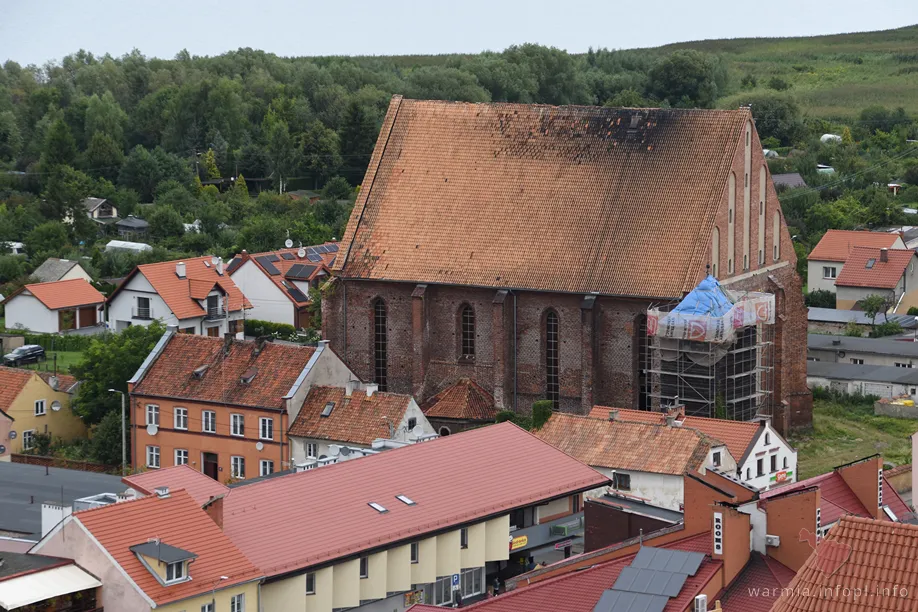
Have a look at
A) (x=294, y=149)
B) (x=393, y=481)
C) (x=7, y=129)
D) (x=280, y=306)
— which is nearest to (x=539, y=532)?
(x=393, y=481)

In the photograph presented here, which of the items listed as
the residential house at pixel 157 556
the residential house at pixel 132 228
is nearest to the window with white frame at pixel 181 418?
the residential house at pixel 157 556

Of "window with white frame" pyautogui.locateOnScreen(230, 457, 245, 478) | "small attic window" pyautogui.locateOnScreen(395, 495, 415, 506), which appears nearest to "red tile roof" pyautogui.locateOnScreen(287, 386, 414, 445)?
"window with white frame" pyautogui.locateOnScreen(230, 457, 245, 478)

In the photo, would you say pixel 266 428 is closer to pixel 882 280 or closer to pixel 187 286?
pixel 187 286

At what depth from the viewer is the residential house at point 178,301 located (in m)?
88.2

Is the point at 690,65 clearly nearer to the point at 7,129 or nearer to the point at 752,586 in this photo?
the point at 7,129

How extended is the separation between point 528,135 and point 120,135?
85.4 meters

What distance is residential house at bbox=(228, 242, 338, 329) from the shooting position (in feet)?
308

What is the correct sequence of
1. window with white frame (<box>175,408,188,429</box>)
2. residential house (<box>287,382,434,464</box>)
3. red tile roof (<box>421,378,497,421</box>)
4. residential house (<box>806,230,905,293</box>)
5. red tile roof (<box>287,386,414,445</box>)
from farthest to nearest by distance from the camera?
residential house (<box>806,230,905,293</box>) → red tile roof (<box>421,378,497,421</box>) → window with white frame (<box>175,408,188,429</box>) → red tile roof (<box>287,386,414,445</box>) → residential house (<box>287,382,434,464</box>)

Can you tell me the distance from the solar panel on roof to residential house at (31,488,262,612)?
5375 centimetres

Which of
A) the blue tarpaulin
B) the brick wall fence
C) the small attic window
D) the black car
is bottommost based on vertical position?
the brick wall fence

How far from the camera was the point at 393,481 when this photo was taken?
158ft

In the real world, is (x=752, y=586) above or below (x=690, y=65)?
below

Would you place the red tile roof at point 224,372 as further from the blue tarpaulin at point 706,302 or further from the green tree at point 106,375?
the blue tarpaulin at point 706,302

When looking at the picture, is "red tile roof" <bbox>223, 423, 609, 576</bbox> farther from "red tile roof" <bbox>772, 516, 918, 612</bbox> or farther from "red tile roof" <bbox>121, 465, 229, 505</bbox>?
"red tile roof" <bbox>772, 516, 918, 612</bbox>
